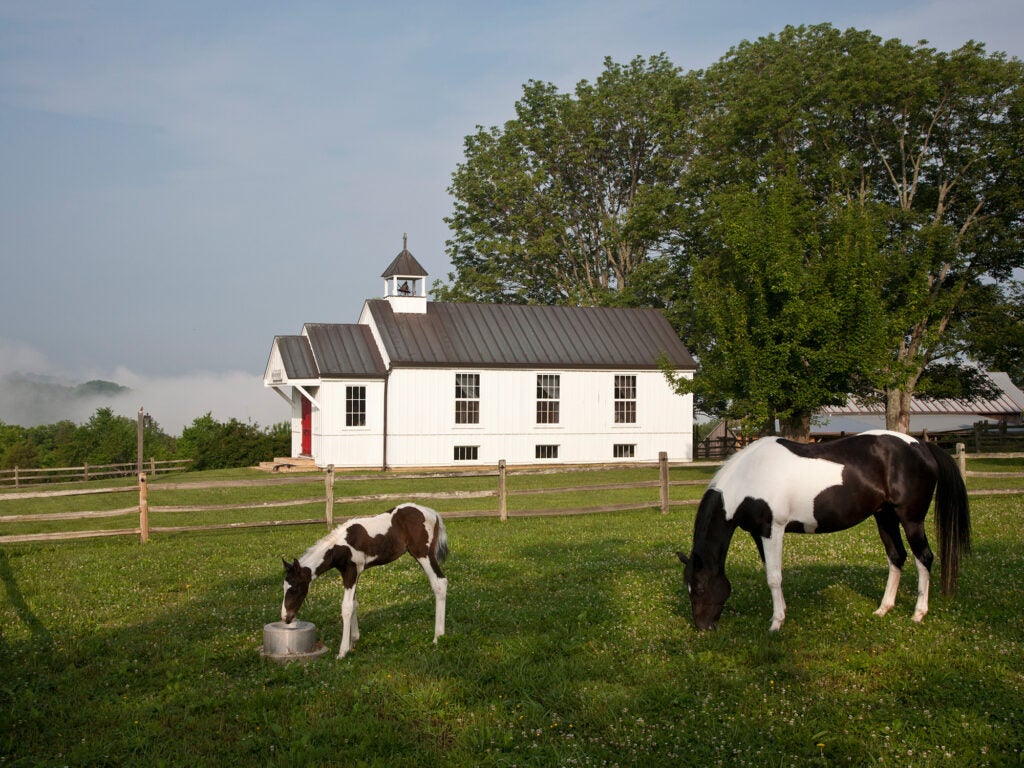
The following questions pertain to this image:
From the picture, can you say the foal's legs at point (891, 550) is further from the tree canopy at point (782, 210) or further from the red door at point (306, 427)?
the red door at point (306, 427)

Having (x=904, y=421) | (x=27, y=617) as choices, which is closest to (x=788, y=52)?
(x=904, y=421)

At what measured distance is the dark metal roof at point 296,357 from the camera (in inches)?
1283

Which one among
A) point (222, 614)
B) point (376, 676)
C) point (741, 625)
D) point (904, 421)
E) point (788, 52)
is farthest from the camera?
point (788, 52)

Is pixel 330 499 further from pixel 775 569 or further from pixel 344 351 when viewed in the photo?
pixel 344 351

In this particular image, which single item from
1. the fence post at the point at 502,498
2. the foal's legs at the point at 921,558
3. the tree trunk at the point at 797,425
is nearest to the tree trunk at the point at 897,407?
the tree trunk at the point at 797,425

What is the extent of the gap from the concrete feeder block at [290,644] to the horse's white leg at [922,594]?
5194 millimetres

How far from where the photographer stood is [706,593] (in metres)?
7.88

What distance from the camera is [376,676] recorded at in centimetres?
688

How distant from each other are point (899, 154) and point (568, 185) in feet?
57.8

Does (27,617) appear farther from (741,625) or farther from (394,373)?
(394,373)

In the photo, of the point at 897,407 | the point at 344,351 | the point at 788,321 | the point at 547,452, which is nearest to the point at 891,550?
the point at 788,321

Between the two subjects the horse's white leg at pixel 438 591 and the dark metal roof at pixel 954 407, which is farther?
the dark metal roof at pixel 954 407

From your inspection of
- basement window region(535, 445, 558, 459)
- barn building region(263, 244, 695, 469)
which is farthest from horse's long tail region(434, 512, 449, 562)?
basement window region(535, 445, 558, 459)

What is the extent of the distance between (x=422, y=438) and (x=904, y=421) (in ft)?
61.6
